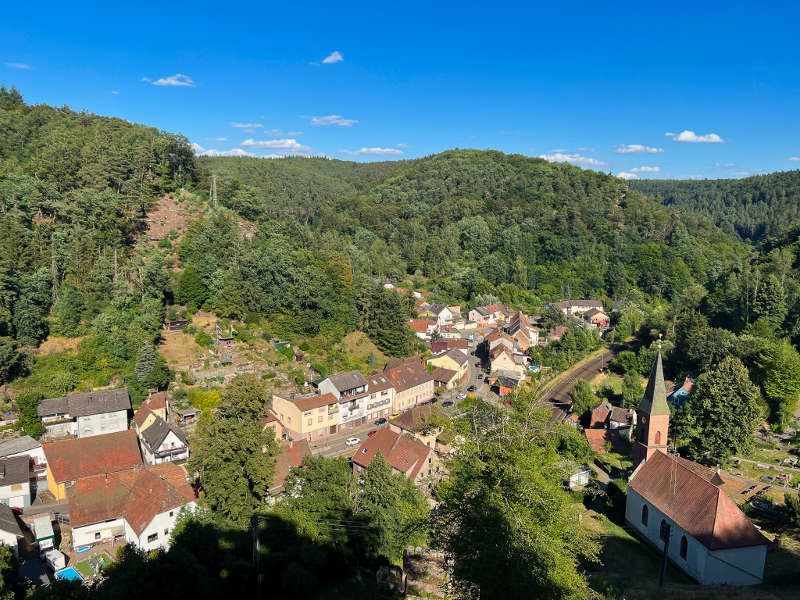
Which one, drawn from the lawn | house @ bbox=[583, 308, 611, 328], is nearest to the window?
the lawn

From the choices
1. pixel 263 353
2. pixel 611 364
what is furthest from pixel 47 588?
pixel 611 364

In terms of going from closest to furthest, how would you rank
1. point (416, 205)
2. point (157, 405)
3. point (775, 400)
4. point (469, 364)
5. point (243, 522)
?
point (243, 522)
point (157, 405)
point (775, 400)
point (469, 364)
point (416, 205)

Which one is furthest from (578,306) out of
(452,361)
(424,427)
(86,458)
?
(86,458)

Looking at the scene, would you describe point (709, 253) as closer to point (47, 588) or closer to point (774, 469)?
point (774, 469)

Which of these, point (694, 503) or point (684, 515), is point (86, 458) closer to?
point (684, 515)

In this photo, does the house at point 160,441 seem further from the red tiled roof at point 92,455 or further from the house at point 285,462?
the house at point 285,462

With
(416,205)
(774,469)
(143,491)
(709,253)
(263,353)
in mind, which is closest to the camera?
(143,491)

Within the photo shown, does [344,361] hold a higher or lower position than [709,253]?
lower

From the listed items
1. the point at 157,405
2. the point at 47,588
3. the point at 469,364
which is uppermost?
the point at 47,588
